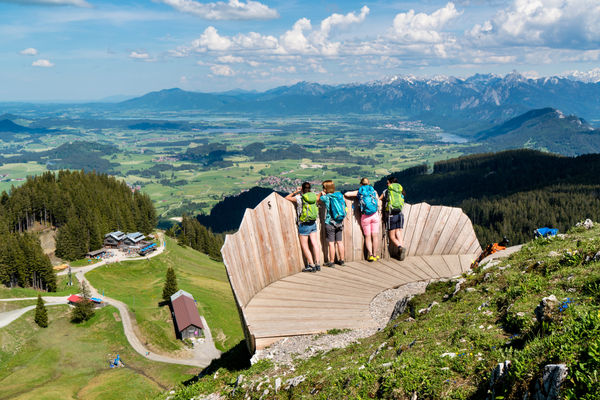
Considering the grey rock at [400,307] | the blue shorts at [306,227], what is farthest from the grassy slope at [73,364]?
the grey rock at [400,307]

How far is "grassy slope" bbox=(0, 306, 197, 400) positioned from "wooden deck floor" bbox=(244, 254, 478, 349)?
29.7 meters

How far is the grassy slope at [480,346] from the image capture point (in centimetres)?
508

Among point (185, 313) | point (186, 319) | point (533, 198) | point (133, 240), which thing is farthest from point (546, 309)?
point (533, 198)

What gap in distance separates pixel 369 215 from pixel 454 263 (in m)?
3.89

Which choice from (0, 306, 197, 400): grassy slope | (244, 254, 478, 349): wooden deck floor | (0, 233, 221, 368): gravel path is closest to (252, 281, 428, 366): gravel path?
(244, 254, 478, 349): wooden deck floor

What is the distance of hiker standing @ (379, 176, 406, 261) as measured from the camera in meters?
15.0

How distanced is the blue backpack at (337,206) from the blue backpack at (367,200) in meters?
0.93

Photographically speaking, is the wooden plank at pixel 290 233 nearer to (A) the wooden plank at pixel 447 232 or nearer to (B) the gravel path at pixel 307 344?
(B) the gravel path at pixel 307 344

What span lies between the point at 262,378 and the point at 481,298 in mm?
5288

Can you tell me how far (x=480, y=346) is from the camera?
6.66 meters

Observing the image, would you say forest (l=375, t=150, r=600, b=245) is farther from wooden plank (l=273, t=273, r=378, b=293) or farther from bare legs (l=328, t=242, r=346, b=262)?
wooden plank (l=273, t=273, r=378, b=293)

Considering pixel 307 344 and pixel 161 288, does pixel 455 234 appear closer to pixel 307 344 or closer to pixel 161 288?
pixel 307 344

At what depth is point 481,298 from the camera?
30.2 ft

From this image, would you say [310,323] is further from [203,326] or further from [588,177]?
[588,177]
